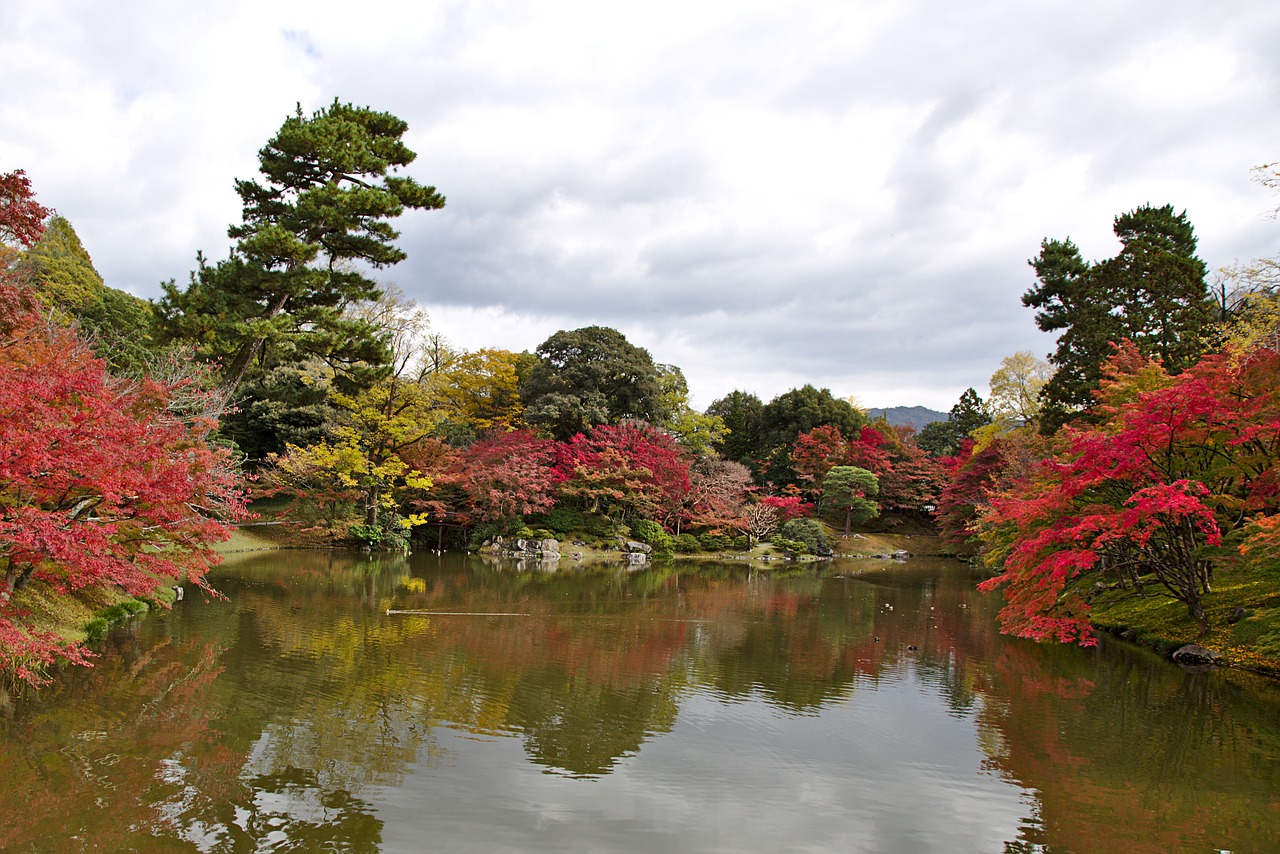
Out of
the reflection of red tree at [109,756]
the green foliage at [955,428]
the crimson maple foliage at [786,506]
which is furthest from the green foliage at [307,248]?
the green foliage at [955,428]

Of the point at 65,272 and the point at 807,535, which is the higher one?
the point at 65,272

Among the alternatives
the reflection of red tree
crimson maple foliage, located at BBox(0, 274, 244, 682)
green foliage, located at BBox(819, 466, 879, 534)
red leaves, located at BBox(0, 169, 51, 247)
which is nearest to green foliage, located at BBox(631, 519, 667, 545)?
green foliage, located at BBox(819, 466, 879, 534)

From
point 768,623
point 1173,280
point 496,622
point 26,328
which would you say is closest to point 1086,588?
point 768,623

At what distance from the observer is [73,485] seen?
23.7ft

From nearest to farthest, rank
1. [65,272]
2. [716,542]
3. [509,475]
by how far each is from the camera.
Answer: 1. [509,475]
2. [65,272]
3. [716,542]

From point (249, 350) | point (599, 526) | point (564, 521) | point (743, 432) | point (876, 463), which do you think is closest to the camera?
point (249, 350)

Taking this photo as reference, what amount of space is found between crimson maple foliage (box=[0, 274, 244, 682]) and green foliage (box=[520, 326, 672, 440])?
60.5ft

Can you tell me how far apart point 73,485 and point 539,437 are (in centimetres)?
1983

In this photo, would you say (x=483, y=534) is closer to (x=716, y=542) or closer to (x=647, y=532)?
(x=647, y=532)

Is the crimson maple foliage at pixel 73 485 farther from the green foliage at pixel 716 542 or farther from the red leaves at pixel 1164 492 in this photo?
the green foliage at pixel 716 542

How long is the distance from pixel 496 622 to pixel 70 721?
248 inches

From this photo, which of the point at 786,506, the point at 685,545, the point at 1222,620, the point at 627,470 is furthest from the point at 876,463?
the point at 1222,620

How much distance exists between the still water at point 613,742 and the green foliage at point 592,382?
1599cm

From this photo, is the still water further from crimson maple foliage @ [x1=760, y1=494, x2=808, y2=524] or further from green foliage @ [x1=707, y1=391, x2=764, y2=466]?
green foliage @ [x1=707, y1=391, x2=764, y2=466]
